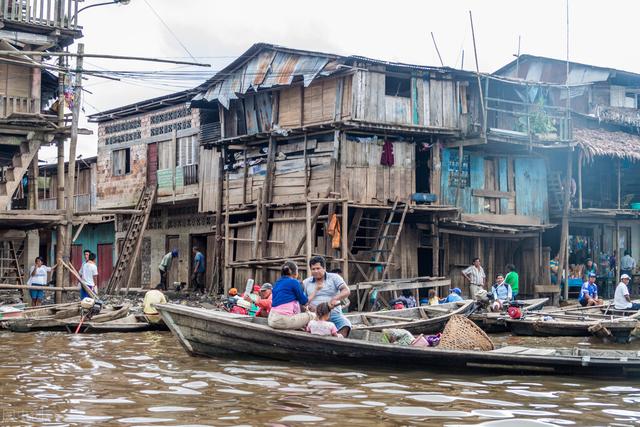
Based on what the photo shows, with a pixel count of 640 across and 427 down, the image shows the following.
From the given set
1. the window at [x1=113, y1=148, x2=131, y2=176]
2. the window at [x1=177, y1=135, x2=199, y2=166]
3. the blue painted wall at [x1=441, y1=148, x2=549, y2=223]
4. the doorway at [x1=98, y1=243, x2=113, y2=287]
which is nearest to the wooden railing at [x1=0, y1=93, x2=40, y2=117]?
the window at [x1=177, y1=135, x2=199, y2=166]

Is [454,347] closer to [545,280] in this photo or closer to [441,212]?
[441,212]

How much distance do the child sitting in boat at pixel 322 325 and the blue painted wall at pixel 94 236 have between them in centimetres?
2310

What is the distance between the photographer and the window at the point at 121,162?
31281 mm

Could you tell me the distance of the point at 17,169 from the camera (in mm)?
20891

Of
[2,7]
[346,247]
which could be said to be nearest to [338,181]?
[346,247]

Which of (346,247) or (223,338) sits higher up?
(346,247)

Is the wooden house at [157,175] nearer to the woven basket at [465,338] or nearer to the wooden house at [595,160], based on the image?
the wooden house at [595,160]

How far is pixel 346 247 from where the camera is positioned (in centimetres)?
2106

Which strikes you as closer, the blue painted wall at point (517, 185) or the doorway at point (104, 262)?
the blue painted wall at point (517, 185)

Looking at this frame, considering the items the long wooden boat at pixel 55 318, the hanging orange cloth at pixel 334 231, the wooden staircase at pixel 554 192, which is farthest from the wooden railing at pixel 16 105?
the wooden staircase at pixel 554 192

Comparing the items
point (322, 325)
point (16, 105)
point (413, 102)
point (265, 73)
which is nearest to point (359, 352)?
point (322, 325)

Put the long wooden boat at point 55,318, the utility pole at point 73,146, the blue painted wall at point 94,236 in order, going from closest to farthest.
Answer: the long wooden boat at point 55,318
the utility pole at point 73,146
the blue painted wall at point 94,236

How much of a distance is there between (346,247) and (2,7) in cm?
1025

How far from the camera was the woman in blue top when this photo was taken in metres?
11.7
